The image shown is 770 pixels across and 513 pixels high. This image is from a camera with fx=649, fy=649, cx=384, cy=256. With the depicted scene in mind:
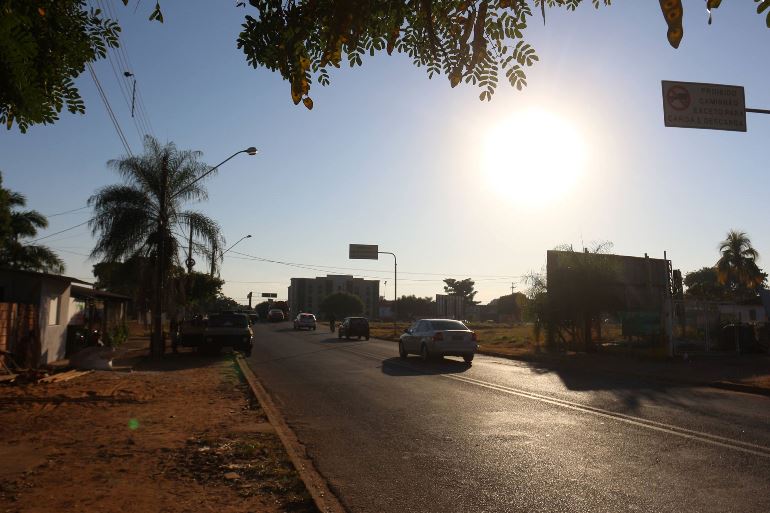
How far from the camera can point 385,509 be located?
18.3ft

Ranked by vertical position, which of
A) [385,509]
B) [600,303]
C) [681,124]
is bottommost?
[385,509]

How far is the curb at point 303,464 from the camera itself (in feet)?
18.5

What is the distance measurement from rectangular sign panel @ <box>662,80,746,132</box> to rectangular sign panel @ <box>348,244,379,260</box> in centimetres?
4618

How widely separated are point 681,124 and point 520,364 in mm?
11678

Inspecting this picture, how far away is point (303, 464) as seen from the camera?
721 centimetres

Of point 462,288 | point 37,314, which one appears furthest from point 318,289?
point 37,314

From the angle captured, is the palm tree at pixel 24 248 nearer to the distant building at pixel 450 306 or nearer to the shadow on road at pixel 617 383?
the shadow on road at pixel 617 383

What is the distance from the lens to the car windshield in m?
24.9

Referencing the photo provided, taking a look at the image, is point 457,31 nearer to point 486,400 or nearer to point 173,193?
point 486,400

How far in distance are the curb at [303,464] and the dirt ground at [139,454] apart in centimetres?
10

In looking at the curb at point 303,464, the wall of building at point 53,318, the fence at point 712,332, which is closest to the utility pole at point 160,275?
the wall of building at point 53,318

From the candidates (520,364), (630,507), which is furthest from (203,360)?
(630,507)

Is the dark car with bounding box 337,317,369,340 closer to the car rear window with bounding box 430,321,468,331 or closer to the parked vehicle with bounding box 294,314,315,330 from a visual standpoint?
the parked vehicle with bounding box 294,314,315,330

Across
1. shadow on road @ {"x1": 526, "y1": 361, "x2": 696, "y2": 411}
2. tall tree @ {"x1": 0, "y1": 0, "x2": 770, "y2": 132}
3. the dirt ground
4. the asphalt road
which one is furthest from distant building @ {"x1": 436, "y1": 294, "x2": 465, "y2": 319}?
tall tree @ {"x1": 0, "y1": 0, "x2": 770, "y2": 132}
